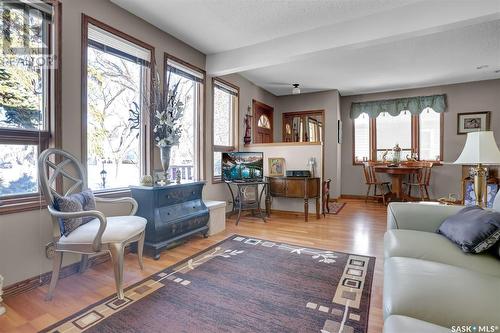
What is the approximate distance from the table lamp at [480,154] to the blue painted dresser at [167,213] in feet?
9.37

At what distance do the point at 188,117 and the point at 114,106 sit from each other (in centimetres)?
117

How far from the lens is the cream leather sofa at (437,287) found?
96 centimetres

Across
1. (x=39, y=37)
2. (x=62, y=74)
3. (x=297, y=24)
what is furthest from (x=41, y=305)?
(x=297, y=24)

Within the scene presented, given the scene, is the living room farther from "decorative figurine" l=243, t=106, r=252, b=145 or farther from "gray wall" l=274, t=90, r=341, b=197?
"gray wall" l=274, t=90, r=341, b=197

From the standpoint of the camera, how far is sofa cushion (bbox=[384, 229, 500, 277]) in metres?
1.47

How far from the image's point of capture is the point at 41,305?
6.01 ft

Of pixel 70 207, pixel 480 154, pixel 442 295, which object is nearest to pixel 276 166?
pixel 480 154

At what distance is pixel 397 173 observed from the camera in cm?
551

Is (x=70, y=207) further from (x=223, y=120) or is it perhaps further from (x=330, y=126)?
(x=330, y=126)

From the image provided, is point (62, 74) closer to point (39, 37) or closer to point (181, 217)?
point (39, 37)

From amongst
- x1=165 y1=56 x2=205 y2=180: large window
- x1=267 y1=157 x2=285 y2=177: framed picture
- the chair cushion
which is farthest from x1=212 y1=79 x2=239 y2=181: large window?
the chair cushion

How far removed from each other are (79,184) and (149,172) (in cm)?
92

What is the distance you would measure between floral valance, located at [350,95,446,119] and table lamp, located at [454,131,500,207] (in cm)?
413

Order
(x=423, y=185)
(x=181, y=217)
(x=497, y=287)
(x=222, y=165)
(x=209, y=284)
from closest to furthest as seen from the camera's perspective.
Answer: (x=497, y=287) → (x=209, y=284) → (x=181, y=217) → (x=222, y=165) → (x=423, y=185)
